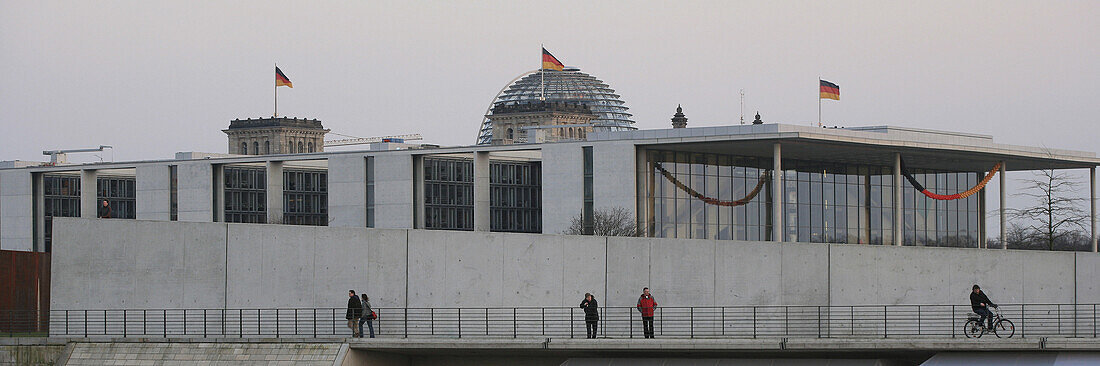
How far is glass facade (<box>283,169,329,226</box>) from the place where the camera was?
9950 centimetres

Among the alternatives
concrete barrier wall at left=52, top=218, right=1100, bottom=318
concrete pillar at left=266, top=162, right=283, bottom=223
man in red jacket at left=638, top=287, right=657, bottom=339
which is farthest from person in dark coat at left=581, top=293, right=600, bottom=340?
concrete pillar at left=266, top=162, right=283, bottom=223

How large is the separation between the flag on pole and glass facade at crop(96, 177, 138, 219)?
50.9 meters

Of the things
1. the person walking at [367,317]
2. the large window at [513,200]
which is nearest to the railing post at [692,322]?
the person walking at [367,317]

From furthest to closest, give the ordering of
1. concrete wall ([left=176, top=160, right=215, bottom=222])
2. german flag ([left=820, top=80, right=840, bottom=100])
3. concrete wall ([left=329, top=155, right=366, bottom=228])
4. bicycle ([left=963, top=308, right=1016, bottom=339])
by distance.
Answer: concrete wall ([left=176, top=160, right=215, bottom=222]), concrete wall ([left=329, top=155, right=366, bottom=228]), german flag ([left=820, top=80, right=840, bottom=100]), bicycle ([left=963, top=308, right=1016, bottom=339])

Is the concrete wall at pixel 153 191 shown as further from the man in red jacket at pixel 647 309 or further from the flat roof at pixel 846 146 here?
the man in red jacket at pixel 647 309

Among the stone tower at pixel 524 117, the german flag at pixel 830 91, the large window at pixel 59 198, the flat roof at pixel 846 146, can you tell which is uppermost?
the stone tower at pixel 524 117

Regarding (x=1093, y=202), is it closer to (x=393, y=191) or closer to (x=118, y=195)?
(x=393, y=191)

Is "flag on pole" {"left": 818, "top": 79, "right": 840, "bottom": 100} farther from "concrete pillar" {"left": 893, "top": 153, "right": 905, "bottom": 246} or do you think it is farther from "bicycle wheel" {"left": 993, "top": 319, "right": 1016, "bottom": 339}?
"bicycle wheel" {"left": 993, "top": 319, "right": 1016, "bottom": 339}

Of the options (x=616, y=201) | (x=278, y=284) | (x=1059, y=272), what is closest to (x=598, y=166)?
(x=616, y=201)

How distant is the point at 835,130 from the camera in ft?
250

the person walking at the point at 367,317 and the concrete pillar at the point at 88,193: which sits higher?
the concrete pillar at the point at 88,193

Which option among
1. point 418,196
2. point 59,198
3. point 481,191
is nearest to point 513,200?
point 481,191

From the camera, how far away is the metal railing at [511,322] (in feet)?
123

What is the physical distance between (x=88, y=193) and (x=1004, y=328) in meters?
79.3
